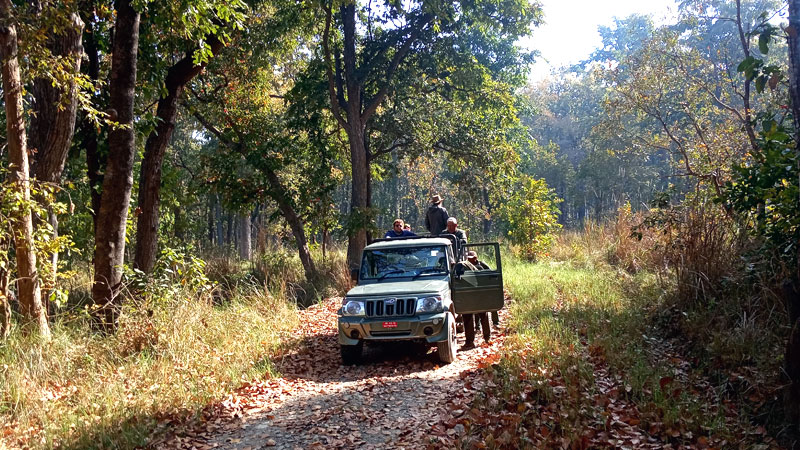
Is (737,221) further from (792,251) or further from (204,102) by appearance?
(204,102)

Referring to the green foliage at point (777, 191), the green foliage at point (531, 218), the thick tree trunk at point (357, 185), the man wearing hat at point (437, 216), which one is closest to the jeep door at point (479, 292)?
the green foliage at point (777, 191)

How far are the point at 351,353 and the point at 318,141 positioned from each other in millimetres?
10470

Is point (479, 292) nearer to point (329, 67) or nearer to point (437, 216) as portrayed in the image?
point (437, 216)

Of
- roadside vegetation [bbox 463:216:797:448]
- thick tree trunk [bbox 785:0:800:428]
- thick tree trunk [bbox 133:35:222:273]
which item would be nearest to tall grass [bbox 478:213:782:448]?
roadside vegetation [bbox 463:216:797:448]

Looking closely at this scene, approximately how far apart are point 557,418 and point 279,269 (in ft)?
44.1

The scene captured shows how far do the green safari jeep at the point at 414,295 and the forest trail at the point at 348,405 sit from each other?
0.45m

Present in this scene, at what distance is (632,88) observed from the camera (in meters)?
15.2

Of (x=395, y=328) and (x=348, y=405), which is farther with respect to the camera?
(x=395, y=328)

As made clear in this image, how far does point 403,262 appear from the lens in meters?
8.53

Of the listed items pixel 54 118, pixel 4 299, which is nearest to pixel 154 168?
pixel 54 118

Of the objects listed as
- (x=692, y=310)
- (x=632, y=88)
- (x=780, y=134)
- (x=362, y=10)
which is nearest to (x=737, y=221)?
(x=692, y=310)

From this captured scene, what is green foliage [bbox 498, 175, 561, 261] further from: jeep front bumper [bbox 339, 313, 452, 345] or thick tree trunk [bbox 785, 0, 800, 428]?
thick tree trunk [bbox 785, 0, 800, 428]

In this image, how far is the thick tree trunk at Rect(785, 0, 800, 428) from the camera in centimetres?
474

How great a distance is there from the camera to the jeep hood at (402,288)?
293 inches
